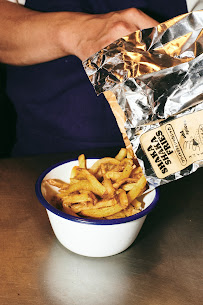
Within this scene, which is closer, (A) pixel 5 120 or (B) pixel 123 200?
(B) pixel 123 200

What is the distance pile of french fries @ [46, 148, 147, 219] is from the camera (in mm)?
774

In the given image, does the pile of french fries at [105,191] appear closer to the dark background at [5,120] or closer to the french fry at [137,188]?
the french fry at [137,188]

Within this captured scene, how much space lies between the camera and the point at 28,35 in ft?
4.29

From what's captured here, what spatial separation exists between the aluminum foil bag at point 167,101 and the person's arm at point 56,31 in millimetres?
143

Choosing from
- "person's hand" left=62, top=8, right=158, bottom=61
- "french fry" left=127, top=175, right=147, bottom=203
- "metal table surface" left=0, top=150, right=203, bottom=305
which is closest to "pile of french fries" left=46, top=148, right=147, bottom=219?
"french fry" left=127, top=175, right=147, bottom=203

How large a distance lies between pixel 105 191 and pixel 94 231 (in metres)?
0.10

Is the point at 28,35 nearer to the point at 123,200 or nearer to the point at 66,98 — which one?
the point at 66,98

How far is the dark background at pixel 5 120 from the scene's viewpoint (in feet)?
5.04

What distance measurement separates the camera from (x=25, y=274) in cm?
77

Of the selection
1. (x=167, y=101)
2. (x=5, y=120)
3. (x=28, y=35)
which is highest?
(x=167, y=101)

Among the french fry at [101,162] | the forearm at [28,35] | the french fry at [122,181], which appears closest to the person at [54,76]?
the forearm at [28,35]

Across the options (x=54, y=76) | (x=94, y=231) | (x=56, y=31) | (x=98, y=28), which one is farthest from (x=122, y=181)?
(x=54, y=76)

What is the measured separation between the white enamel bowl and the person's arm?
412 mm

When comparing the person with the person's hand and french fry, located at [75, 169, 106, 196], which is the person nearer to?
the person's hand
